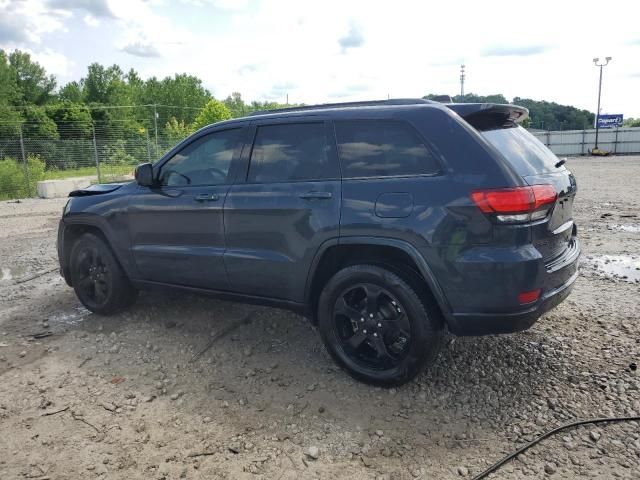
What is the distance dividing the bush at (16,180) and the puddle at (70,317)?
1556 cm

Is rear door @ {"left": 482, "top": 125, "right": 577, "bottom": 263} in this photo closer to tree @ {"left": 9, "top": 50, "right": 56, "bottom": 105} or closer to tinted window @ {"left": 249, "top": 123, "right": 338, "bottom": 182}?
tinted window @ {"left": 249, "top": 123, "right": 338, "bottom": 182}

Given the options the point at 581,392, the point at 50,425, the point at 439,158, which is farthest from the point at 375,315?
the point at 50,425

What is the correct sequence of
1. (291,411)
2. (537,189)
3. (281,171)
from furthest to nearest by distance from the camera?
(281,171) < (291,411) < (537,189)

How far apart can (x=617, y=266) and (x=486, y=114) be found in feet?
12.6

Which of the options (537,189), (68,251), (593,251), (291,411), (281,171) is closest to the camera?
(537,189)

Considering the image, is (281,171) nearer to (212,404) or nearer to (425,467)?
(212,404)

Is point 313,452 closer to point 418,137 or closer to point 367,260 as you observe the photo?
point 367,260

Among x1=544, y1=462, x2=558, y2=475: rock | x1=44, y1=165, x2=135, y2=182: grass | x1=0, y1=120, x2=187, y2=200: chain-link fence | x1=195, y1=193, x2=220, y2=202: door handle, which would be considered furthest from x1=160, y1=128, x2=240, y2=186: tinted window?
x1=44, y1=165, x2=135, y2=182: grass

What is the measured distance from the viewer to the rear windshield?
3188 millimetres

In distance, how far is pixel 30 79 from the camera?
6838 cm

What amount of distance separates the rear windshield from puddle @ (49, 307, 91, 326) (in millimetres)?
4068

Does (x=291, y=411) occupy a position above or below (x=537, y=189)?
below

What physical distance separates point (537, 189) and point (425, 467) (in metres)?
1.70

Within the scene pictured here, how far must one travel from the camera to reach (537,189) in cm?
302
